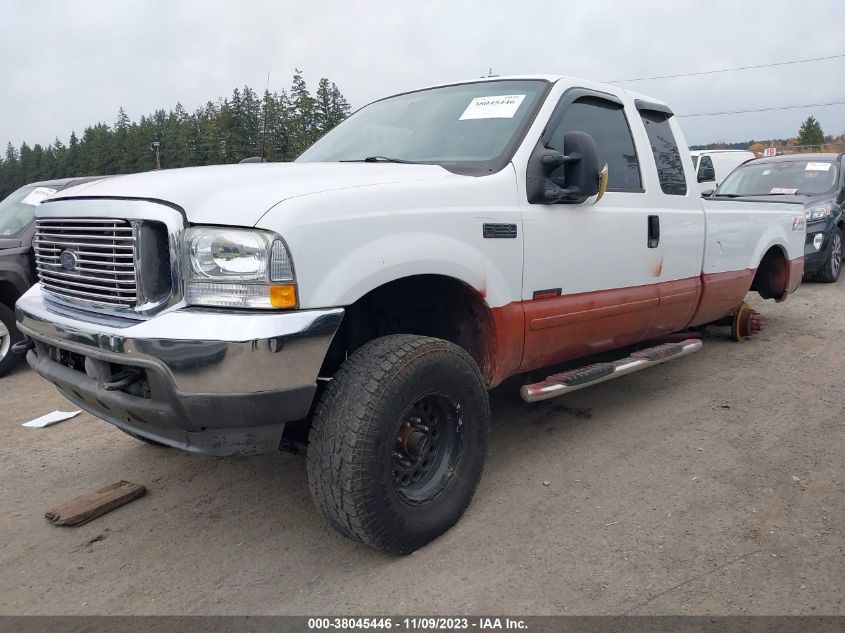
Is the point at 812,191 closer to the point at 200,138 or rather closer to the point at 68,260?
the point at 68,260

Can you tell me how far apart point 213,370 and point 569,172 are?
6.42 ft

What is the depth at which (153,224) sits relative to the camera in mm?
2420

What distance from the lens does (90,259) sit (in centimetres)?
268

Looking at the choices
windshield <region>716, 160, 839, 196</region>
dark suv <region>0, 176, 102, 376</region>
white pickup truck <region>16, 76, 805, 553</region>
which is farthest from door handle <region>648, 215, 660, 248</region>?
windshield <region>716, 160, 839, 196</region>

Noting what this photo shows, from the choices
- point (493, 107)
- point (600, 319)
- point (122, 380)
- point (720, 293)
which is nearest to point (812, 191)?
point (720, 293)

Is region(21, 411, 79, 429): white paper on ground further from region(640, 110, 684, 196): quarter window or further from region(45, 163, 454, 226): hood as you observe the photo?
region(640, 110, 684, 196): quarter window

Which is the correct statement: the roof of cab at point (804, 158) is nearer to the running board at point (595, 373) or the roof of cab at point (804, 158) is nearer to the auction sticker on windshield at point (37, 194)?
the running board at point (595, 373)

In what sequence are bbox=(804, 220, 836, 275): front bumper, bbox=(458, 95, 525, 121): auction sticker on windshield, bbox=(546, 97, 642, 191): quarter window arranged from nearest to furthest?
bbox=(458, 95, 525, 121): auction sticker on windshield, bbox=(546, 97, 642, 191): quarter window, bbox=(804, 220, 836, 275): front bumper

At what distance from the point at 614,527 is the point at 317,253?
175 cm

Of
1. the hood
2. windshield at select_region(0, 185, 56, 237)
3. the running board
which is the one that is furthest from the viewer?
windshield at select_region(0, 185, 56, 237)

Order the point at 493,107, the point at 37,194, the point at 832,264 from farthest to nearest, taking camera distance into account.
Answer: the point at 832,264 → the point at 37,194 → the point at 493,107

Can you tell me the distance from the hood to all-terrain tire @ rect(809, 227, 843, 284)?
818cm

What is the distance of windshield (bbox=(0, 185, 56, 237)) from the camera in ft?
21.4

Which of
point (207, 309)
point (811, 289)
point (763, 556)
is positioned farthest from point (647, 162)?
point (811, 289)
